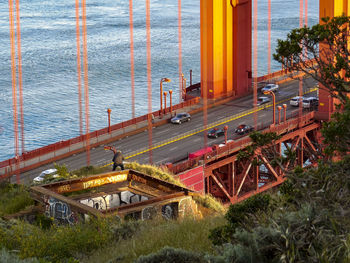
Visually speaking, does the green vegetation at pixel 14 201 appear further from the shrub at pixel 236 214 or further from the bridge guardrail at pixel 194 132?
the bridge guardrail at pixel 194 132

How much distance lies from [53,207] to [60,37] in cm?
6058

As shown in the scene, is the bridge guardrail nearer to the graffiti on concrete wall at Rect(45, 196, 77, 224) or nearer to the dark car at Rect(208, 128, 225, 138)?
the dark car at Rect(208, 128, 225, 138)

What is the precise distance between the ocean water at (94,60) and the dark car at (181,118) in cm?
947

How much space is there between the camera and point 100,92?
5453 centimetres

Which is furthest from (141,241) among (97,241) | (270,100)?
(270,100)

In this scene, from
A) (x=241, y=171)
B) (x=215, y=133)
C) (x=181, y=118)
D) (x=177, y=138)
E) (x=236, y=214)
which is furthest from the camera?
(x=181, y=118)

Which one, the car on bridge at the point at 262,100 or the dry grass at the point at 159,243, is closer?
the dry grass at the point at 159,243

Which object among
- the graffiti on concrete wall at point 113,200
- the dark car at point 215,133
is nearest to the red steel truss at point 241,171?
the dark car at point 215,133

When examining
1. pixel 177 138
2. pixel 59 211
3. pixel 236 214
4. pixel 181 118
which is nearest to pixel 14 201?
pixel 59 211

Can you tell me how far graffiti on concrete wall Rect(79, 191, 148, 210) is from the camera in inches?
585

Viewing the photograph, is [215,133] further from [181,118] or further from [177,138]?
[181,118]

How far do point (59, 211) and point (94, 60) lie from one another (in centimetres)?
5089

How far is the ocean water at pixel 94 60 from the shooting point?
158 ft

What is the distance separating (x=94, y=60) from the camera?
2498 inches
